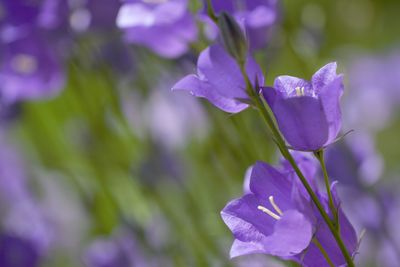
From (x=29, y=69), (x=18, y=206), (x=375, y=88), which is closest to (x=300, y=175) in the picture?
(x=29, y=69)

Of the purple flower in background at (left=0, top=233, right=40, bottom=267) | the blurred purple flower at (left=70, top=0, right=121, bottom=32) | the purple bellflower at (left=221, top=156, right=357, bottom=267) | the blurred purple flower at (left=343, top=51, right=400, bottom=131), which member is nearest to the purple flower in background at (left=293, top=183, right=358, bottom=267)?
the purple bellflower at (left=221, top=156, right=357, bottom=267)

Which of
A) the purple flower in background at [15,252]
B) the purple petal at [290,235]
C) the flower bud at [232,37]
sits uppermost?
the flower bud at [232,37]

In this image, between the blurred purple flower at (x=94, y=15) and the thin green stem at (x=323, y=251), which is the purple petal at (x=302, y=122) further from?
the blurred purple flower at (x=94, y=15)

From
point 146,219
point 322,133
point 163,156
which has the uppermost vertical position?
point 322,133

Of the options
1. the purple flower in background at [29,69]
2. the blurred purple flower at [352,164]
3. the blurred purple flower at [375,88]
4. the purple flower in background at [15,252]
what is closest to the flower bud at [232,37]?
the blurred purple flower at [352,164]

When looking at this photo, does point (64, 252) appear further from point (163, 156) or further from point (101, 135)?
point (163, 156)

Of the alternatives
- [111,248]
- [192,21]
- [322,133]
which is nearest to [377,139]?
[111,248]

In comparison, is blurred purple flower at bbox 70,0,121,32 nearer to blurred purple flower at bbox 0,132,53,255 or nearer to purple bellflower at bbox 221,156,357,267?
blurred purple flower at bbox 0,132,53,255
